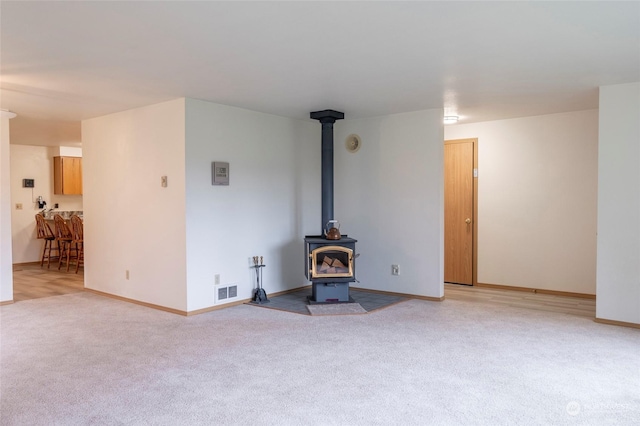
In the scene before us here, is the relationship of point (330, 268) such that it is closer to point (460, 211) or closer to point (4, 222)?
point (460, 211)

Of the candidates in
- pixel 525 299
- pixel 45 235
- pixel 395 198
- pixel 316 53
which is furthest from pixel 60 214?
pixel 525 299

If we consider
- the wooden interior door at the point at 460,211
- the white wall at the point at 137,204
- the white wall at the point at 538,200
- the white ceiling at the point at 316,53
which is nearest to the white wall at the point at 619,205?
the white ceiling at the point at 316,53

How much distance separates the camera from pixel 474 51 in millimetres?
3350

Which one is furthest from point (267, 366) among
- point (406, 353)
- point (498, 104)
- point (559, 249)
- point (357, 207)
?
point (559, 249)

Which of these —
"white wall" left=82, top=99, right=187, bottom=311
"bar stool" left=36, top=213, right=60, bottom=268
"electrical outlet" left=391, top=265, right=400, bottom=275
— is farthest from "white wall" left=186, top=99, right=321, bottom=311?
"bar stool" left=36, top=213, right=60, bottom=268

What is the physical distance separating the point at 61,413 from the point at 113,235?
3.45m

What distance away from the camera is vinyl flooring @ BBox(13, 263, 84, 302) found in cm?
610

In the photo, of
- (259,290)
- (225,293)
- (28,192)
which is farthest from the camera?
(28,192)

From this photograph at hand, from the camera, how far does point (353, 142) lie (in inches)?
245

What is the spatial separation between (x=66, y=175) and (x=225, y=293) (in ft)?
18.3

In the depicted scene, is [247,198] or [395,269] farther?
[395,269]

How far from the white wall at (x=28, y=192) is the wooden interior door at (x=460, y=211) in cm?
732

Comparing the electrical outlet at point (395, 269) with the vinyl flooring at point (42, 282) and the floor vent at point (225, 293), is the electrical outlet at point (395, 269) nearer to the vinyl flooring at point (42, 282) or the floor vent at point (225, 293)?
the floor vent at point (225, 293)

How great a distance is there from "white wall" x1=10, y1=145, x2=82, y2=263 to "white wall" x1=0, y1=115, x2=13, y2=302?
3586 millimetres
